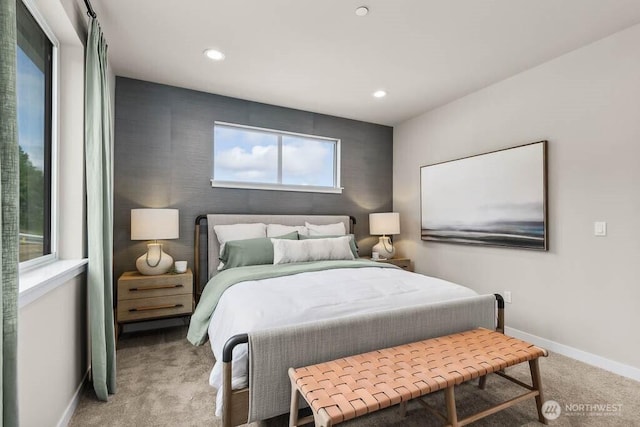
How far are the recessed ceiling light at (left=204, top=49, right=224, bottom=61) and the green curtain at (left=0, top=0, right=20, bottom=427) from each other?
199 centimetres

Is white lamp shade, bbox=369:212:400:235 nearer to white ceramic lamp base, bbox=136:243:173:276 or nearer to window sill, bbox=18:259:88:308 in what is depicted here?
white ceramic lamp base, bbox=136:243:173:276

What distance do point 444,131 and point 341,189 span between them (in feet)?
4.94

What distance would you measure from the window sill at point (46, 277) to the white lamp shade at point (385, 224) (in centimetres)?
321

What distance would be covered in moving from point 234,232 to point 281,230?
530 millimetres

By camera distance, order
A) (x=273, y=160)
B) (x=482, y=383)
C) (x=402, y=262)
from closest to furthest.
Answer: (x=482, y=383)
(x=273, y=160)
(x=402, y=262)

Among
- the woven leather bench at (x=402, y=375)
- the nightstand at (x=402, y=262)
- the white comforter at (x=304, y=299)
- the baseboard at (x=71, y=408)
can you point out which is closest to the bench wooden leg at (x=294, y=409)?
the woven leather bench at (x=402, y=375)

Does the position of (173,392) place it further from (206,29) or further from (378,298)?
(206,29)

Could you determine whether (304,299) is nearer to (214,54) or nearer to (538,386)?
(538,386)

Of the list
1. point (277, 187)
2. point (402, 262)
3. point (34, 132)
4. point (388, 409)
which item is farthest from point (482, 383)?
point (34, 132)

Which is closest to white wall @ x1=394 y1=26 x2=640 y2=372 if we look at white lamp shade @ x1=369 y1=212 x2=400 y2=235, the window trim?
white lamp shade @ x1=369 y1=212 x2=400 y2=235

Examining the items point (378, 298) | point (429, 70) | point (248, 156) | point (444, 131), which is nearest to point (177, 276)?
point (248, 156)

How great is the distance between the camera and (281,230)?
3.67 meters

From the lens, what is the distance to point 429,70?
310 cm

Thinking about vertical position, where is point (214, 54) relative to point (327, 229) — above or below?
above
